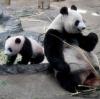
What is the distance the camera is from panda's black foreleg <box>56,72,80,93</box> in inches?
161

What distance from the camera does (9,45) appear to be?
5078mm

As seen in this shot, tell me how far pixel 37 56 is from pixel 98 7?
4.90 m

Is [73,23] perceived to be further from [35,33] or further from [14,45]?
[35,33]

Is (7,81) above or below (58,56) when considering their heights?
below

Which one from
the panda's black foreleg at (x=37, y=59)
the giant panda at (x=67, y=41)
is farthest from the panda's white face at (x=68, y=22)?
the panda's black foreleg at (x=37, y=59)

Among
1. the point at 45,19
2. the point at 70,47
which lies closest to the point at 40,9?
the point at 45,19

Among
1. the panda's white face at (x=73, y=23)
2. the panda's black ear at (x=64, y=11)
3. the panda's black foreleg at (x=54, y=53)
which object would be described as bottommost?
the panda's black foreleg at (x=54, y=53)

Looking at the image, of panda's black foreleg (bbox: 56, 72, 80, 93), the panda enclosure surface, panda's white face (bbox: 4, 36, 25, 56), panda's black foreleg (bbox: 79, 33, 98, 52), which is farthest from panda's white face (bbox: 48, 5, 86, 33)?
panda's white face (bbox: 4, 36, 25, 56)

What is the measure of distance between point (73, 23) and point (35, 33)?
2741 mm

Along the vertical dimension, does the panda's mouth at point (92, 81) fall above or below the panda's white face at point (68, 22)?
below

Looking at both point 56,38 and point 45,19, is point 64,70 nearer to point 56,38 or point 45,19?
point 56,38

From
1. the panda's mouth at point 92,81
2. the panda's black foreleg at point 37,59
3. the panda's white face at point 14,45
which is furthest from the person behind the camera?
the panda's black foreleg at point 37,59

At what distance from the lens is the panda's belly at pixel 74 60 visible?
423 centimetres

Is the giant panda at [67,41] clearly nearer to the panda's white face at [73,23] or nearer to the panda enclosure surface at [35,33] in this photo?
the panda's white face at [73,23]
